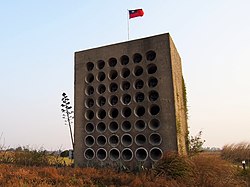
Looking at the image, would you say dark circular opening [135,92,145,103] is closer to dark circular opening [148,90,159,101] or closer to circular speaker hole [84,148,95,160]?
dark circular opening [148,90,159,101]

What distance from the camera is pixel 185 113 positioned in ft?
66.2

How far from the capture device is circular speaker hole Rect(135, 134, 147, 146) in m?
16.5

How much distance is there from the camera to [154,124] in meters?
16.7

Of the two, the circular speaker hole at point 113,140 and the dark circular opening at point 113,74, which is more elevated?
the dark circular opening at point 113,74

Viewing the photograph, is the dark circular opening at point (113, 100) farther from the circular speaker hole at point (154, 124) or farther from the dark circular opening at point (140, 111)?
the circular speaker hole at point (154, 124)

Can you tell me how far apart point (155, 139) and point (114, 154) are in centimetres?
303

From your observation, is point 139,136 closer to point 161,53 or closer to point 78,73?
point 161,53

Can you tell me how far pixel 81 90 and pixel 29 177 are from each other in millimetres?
8964

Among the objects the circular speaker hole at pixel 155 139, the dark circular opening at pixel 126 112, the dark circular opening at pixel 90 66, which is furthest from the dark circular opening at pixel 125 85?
the circular speaker hole at pixel 155 139

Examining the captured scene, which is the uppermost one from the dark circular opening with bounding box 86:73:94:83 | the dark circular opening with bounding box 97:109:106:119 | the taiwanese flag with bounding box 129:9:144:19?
the taiwanese flag with bounding box 129:9:144:19

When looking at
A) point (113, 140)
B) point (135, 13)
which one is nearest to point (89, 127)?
point (113, 140)

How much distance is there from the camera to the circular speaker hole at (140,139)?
54.0 feet

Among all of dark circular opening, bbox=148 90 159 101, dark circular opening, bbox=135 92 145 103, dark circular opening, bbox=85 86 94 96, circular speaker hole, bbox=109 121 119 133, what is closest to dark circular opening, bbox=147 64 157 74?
dark circular opening, bbox=148 90 159 101

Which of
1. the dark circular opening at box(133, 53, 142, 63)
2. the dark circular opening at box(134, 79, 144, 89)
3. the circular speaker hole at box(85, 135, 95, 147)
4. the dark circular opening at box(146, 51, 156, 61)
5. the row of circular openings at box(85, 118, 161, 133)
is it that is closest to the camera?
the row of circular openings at box(85, 118, 161, 133)
